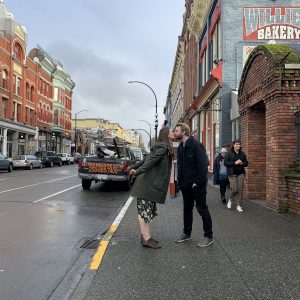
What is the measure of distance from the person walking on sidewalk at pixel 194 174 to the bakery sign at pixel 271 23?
1158 centimetres

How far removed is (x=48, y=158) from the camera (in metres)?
43.9

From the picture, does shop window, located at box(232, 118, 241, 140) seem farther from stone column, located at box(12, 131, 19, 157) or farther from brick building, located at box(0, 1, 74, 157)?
stone column, located at box(12, 131, 19, 157)

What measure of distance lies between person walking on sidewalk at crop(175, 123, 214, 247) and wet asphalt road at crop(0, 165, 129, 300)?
1.88 m

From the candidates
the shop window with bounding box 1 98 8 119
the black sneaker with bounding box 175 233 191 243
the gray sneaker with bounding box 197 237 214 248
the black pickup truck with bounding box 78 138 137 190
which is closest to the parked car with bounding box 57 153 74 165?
the shop window with bounding box 1 98 8 119

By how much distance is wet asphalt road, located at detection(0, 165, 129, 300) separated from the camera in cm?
461

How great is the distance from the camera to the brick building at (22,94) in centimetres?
4372

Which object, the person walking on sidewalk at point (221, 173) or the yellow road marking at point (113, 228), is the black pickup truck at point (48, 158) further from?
the yellow road marking at point (113, 228)

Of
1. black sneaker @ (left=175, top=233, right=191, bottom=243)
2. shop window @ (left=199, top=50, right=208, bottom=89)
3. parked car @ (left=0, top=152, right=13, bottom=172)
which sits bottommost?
black sneaker @ (left=175, top=233, right=191, bottom=243)

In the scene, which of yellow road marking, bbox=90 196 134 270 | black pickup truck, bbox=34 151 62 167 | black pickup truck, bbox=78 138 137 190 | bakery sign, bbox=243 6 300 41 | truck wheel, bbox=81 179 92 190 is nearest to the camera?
yellow road marking, bbox=90 196 134 270

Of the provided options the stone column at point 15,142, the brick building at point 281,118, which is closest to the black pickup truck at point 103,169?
the brick building at point 281,118

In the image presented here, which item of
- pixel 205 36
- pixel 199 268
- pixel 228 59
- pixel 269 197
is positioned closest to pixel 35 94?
pixel 205 36

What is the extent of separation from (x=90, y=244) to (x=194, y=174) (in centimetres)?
203

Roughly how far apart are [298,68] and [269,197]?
3102 millimetres

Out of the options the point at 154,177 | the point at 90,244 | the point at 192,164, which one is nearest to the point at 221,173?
the point at 192,164
